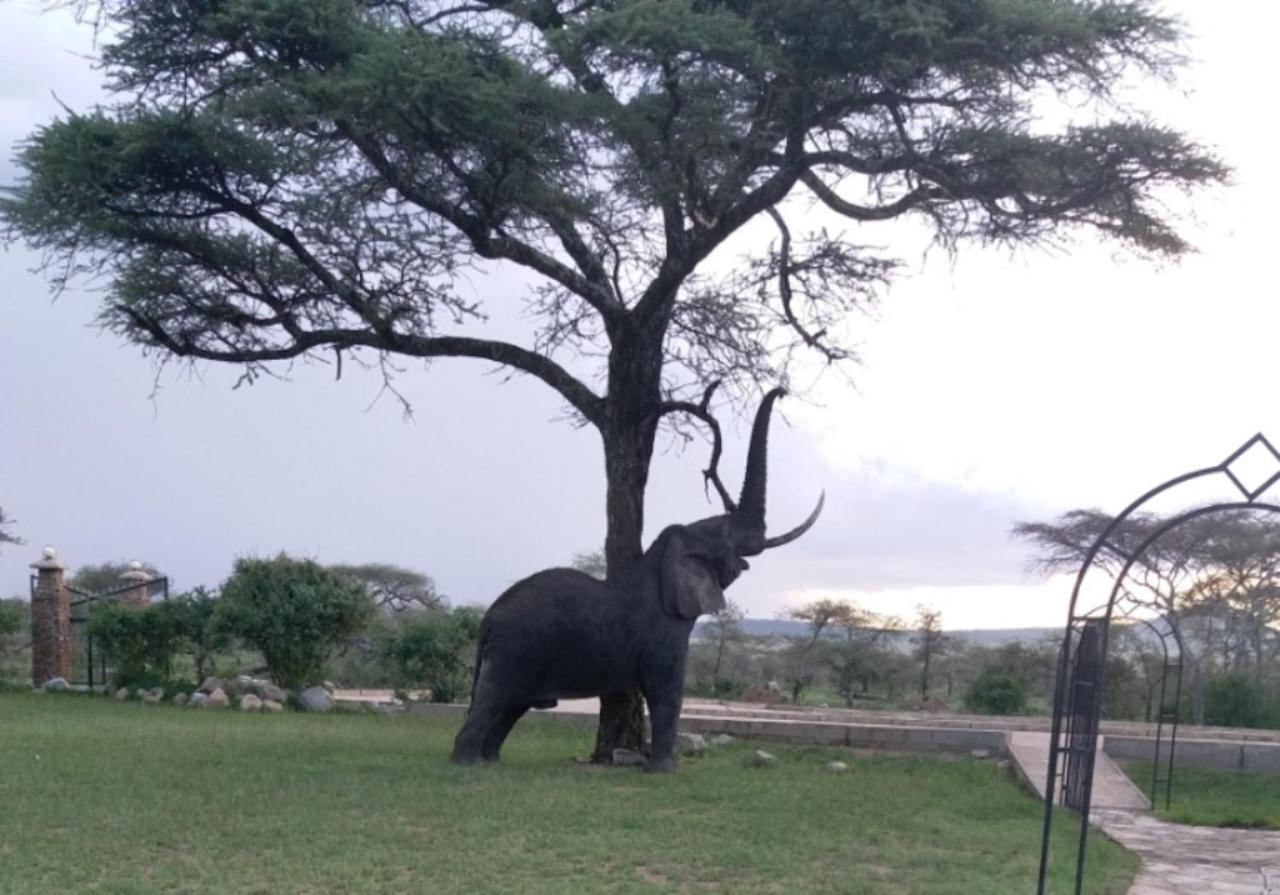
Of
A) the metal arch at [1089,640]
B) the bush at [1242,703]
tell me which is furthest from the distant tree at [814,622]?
the metal arch at [1089,640]

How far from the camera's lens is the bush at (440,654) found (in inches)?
784

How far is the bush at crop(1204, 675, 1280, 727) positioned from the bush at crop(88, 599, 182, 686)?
14.4 meters

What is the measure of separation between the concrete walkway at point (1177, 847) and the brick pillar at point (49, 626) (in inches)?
565

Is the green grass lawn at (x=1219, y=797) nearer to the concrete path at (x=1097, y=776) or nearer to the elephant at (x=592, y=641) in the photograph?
the concrete path at (x=1097, y=776)

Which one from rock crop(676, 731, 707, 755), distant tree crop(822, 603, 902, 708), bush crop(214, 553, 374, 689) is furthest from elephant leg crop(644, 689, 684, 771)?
distant tree crop(822, 603, 902, 708)

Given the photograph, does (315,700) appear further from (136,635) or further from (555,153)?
(555,153)

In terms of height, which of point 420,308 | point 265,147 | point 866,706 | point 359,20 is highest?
point 359,20

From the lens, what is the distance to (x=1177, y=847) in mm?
9969

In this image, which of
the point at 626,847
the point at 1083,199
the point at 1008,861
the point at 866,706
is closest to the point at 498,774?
the point at 626,847

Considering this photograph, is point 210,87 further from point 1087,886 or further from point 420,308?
point 1087,886

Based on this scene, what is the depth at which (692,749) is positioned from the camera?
14.7 meters

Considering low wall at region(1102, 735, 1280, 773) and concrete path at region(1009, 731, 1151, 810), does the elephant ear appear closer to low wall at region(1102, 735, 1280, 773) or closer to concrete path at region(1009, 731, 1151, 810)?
concrete path at region(1009, 731, 1151, 810)

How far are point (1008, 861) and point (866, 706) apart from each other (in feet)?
54.7

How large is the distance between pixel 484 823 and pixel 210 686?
10.9m
